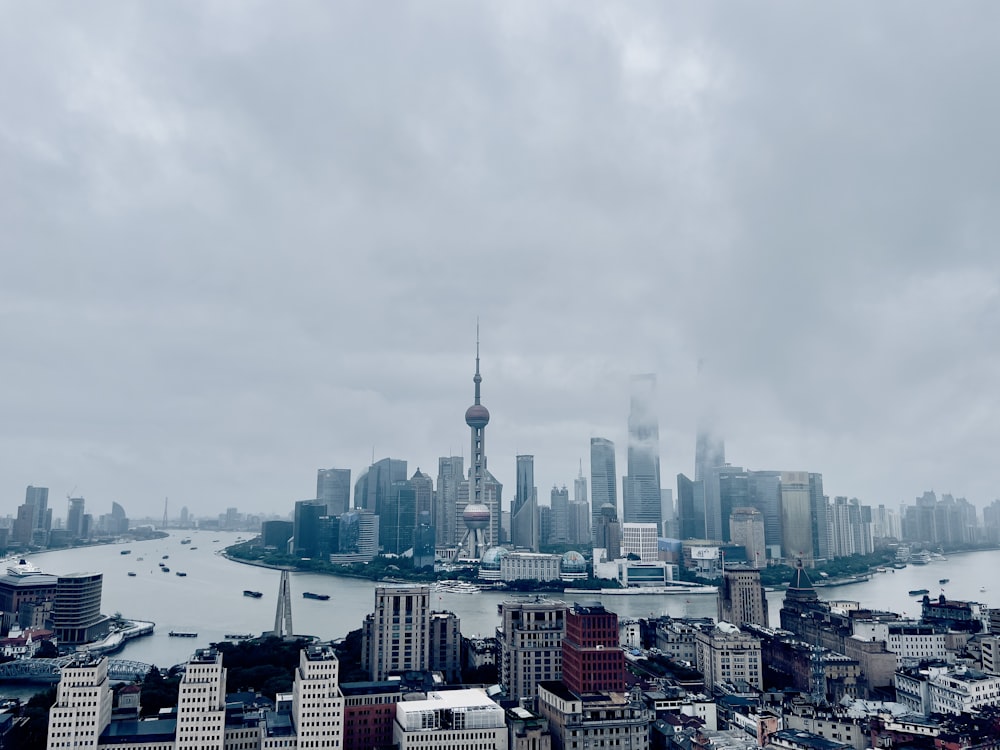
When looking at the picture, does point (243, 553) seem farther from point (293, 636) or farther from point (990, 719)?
point (990, 719)

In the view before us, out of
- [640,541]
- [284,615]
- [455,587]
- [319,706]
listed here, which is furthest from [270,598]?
[319,706]

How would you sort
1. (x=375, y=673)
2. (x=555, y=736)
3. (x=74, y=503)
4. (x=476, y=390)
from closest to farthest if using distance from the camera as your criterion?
1. (x=555, y=736)
2. (x=375, y=673)
3. (x=476, y=390)
4. (x=74, y=503)

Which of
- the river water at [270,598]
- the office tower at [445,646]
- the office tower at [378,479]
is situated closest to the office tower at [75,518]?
the river water at [270,598]

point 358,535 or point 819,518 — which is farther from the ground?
point 819,518

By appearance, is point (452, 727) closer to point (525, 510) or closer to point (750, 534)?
point (750, 534)

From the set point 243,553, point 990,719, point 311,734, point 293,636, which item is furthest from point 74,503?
point 990,719

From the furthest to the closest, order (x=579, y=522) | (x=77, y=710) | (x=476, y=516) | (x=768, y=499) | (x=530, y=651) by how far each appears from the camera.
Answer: (x=579, y=522) < (x=768, y=499) < (x=476, y=516) < (x=530, y=651) < (x=77, y=710)

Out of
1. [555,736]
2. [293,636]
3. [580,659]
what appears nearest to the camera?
[555,736]

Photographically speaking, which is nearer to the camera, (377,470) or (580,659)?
(580,659)
